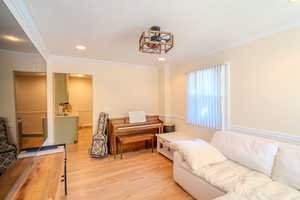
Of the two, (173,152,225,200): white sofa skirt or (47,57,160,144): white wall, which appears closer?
(173,152,225,200): white sofa skirt

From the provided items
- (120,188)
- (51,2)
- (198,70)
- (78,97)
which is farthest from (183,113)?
(78,97)

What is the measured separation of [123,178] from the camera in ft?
8.18

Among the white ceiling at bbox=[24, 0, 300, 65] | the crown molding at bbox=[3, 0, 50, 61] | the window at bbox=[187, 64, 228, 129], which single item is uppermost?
the white ceiling at bbox=[24, 0, 300, 65]

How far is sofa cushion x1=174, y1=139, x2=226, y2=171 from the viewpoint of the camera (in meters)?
1.96

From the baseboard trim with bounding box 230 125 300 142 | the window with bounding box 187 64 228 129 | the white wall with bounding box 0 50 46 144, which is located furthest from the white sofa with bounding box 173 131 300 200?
the white wall with bounding box 0 50 46 144

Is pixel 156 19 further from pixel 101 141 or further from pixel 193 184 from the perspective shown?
pixel 101 141

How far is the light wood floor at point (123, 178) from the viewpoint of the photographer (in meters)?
2.06

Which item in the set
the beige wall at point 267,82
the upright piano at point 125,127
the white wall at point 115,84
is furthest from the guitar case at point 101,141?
the beige wall at point 267,82

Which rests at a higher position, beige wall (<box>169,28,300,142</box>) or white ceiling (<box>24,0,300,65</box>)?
white ceiling (<box>24,0,300,65</box>)

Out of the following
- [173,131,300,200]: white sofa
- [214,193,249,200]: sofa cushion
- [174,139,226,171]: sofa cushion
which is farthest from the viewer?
[174,139,226,171]: sofa cushion

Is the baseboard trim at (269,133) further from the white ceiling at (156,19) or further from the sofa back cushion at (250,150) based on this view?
the white ceiling at (156,19)

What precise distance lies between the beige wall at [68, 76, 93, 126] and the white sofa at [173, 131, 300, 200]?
5.74 m

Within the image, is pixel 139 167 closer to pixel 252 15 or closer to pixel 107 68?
pixel 107 68

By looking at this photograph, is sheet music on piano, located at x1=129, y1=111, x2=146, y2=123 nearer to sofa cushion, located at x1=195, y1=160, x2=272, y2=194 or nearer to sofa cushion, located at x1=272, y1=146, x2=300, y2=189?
sofa cushion, located at x1=195, y1=160, x2=272, y2=194
